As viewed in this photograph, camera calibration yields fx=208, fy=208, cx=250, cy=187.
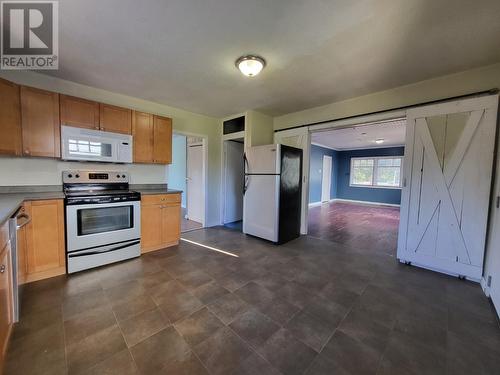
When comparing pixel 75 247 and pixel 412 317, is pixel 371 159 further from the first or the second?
pixel 75 247

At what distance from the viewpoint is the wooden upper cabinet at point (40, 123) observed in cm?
235

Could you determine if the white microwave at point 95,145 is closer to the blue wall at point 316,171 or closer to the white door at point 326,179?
the blue wall at point 316,171

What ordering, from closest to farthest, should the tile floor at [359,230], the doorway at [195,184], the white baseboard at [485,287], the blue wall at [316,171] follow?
the white baseboard at [485,287]
the tile floor at [359,230]
the doorway at [195,184]
the blue wall at [316,171]

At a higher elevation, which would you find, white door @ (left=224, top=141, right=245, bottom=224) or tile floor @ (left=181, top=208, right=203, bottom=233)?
white door @ (left=224, top=141, right=245, bottom=224)

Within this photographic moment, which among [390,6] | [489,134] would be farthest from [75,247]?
[489,134]

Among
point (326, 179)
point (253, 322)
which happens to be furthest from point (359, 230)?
point (326, 179)

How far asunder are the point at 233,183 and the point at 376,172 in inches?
255

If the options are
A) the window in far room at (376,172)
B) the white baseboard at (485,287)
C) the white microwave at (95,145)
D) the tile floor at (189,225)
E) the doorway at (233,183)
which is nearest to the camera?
the white baseboard at (485,287)

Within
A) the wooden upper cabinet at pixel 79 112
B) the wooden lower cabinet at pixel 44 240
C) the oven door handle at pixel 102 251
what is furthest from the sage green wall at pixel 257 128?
the wooden lower cabinet at pixel 44 240

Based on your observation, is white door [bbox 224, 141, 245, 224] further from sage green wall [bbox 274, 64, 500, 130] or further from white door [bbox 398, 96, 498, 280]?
white door [bbox 398, 96, 498, 280]

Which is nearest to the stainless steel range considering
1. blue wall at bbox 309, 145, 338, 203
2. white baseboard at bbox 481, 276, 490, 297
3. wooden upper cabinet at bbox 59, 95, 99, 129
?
wooden upper cabinet at bbox 59, 95, 99, 129

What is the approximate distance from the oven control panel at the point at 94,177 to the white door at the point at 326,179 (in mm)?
7356

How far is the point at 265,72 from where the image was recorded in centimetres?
259

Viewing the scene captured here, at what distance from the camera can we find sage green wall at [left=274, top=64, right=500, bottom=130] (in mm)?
2387
